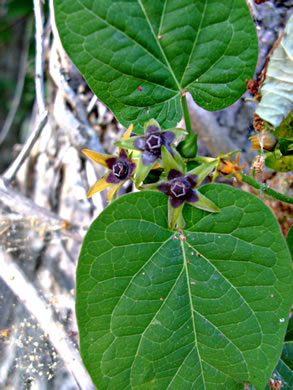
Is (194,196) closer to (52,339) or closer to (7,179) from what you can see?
(52,339)

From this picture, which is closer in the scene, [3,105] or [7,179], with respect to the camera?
[7,179]

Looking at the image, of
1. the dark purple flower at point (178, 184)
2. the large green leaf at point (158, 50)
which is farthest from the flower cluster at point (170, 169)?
the large green leaf at point (158, 50)

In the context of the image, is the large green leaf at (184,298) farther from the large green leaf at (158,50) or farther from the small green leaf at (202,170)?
the large green leaf at (158,50)

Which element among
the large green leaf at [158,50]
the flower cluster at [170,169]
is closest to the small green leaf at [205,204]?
the flower cluster at [170,169]

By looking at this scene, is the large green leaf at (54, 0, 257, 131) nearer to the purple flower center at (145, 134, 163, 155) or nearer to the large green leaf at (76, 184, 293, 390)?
the purple flower center at (145, 134, 163, 155)

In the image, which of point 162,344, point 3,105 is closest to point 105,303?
point 162,344

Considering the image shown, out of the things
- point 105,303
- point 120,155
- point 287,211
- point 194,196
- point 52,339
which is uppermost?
point 120,155

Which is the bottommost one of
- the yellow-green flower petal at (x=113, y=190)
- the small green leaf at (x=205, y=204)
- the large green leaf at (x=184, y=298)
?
the large green leaf at (x=184, y=298)

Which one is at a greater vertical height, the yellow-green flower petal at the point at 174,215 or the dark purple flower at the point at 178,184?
the dark purple flower at the point at 178,184
